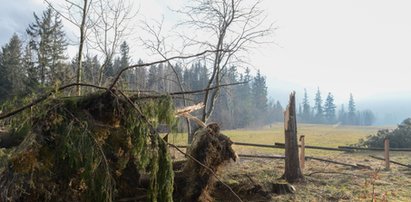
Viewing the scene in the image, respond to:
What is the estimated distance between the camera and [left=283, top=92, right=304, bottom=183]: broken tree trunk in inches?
359

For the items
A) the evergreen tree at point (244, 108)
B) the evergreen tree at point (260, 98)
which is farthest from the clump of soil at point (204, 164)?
the evergreen tree at point (260, 98)

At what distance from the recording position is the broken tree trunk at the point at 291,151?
912 cm

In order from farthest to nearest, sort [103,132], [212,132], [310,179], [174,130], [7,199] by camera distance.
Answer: [310,179], [212,132], [174,130], [103,132], [7,199]

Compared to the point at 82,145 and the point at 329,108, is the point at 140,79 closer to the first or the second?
the point at 82,145

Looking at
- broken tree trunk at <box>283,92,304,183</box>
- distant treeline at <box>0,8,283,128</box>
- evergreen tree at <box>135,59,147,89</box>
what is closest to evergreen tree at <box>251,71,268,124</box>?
distant treeline at <box>0,8,283,128</box>

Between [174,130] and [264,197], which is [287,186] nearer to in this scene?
[264,197]

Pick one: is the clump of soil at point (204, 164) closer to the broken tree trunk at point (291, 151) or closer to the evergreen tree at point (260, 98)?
the broken tree trunk at point (291, 151)

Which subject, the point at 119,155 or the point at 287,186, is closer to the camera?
the point at 119,155

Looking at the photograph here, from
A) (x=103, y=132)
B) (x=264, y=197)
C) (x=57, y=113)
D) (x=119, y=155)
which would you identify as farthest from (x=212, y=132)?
(x=57, y=113)

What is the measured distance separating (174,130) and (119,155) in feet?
3.05

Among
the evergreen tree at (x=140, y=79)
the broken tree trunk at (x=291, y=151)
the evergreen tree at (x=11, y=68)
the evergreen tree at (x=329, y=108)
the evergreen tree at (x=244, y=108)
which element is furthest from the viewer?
the evergreen tree at (x=329, y=108)

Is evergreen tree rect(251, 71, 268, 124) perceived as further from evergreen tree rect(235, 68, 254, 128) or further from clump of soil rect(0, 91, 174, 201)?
clump of soil rect(0, 91, 174, 201)

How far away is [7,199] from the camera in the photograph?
2660 mm

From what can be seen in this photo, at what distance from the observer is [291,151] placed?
927 centimetres
